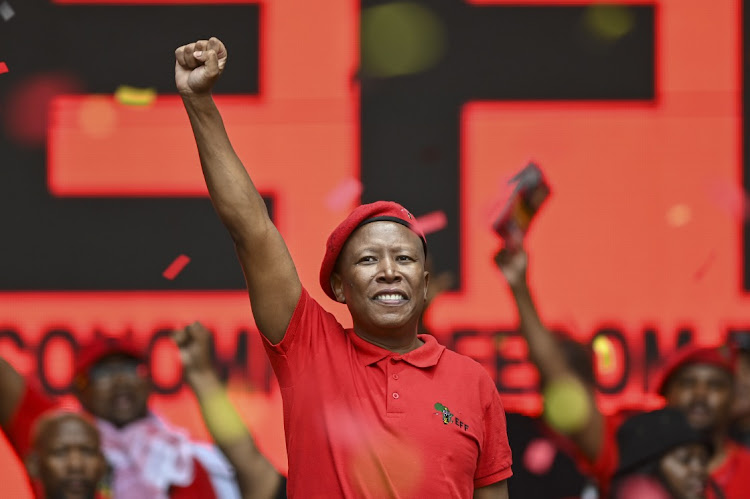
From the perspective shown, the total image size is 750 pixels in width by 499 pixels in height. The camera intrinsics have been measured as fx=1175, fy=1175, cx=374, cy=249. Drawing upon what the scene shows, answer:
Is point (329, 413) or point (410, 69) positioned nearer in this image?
point (329, 413)

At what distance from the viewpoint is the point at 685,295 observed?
13.5ft

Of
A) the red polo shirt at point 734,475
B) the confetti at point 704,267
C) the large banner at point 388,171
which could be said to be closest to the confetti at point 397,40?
the large banner at point 388,171

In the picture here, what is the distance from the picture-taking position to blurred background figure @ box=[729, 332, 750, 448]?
12.2ft

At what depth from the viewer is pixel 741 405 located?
373 centimetres

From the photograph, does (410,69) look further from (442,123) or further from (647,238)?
(647,238)

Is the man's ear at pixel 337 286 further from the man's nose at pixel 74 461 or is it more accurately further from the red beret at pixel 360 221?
the man's nose at pixel 74 461

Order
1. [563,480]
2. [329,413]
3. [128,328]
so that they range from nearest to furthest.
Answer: [329,413] < [563,480] < [128,328]

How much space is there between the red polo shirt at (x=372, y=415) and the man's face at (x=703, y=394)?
4.50 feet

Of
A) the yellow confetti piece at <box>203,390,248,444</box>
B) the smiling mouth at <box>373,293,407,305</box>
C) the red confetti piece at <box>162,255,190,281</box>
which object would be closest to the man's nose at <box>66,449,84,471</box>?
the yellow confetti piece at <box>203,390,248,444</box>

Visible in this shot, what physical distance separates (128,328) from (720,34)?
235 centimetres

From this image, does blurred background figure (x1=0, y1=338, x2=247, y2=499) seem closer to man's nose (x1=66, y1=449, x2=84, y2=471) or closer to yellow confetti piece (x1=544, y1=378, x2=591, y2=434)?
man's nose (x1=66, y1=449, x2=84, y2=471)

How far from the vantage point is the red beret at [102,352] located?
380 centimetres

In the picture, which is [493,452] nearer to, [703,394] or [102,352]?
[703,394]

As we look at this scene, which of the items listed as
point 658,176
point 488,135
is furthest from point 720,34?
point 488,135
